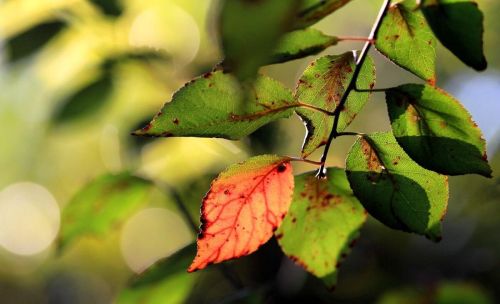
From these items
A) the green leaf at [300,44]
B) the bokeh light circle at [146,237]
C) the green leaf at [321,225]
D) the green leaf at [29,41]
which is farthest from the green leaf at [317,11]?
the bokeh light circle at [146,237]

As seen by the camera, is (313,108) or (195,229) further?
(195,229)

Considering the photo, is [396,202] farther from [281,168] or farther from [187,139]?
[187,139]

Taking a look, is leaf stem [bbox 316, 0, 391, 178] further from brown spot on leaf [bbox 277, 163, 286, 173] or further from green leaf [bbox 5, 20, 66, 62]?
green leaf [bbox 5, 20, 66, 62]

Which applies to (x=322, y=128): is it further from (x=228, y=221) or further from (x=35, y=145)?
(x=35, y=145)

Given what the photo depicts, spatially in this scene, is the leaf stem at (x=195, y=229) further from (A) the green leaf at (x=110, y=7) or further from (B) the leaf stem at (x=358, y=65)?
(B) the leaf stem at (x=358, y=65)

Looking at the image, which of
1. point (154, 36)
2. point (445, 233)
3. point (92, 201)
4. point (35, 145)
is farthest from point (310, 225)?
point (35, 145)

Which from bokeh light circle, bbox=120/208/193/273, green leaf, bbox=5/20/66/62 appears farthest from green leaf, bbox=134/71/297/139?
bokeh light circle, bbox=120/208/193/273

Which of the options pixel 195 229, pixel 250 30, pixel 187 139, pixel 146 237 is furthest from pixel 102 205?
pixel 146 237
